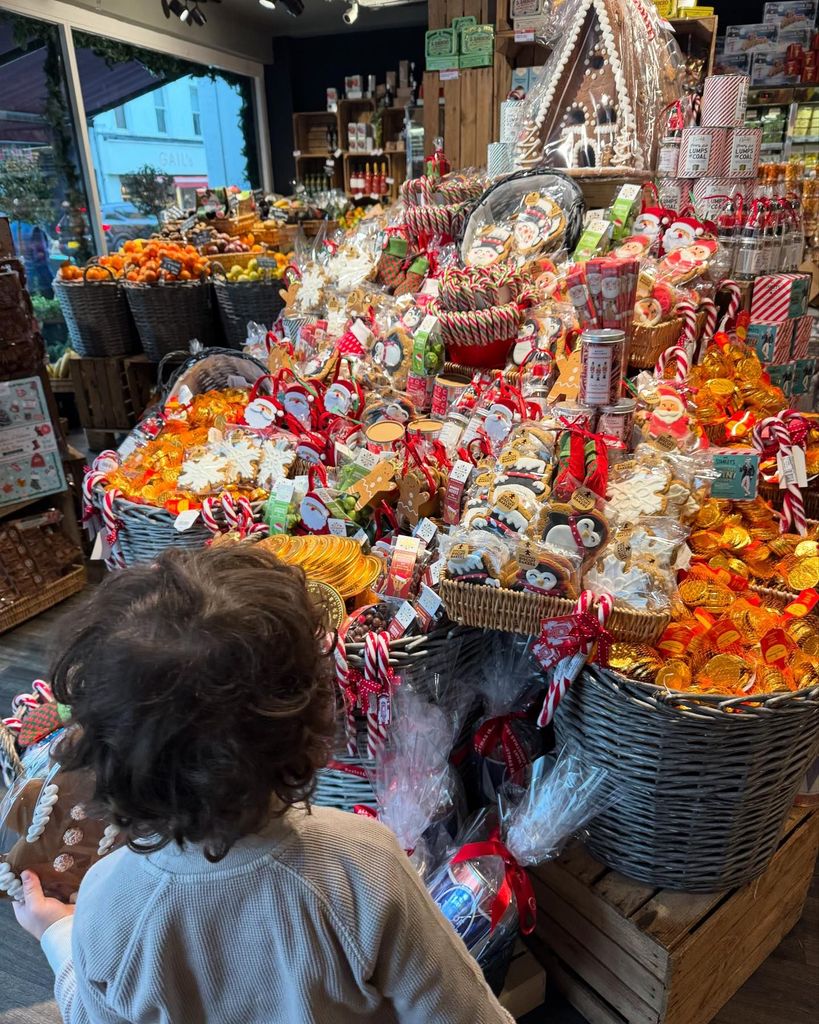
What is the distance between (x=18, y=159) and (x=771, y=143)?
5.52 meters

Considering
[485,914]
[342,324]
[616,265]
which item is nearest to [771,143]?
[342,324]

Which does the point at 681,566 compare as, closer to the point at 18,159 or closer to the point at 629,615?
the point at 629,615

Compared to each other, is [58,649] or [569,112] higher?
[569,112]

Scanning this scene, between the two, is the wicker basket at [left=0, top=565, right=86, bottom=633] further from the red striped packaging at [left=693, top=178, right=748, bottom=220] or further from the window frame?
the window frame

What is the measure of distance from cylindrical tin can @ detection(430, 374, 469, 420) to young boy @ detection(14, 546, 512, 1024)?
1300mm

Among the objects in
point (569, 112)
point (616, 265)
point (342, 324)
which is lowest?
point (342, 324)

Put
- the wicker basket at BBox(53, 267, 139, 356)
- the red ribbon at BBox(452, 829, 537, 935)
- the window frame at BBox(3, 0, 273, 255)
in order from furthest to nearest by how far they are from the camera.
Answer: the window frame at BBox(3, 0, 273, 255), the wicker basket at BBox(53, 267, 139, 356), the red ribbon at BBox(452, 829, 537, 935)

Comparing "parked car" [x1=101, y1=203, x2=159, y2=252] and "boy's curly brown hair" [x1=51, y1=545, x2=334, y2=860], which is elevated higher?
"parked car" [x1=101, y1=203, x2=159, y2=252]

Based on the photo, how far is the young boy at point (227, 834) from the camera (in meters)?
0.59

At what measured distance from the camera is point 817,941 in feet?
5.27

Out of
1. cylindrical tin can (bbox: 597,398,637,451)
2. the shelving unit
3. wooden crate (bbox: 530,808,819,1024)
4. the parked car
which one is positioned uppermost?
the shelving unit

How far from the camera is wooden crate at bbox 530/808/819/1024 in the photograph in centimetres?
124

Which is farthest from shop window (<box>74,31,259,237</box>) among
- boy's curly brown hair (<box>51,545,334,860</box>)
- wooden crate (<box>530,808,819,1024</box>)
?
boy's curly brown hair (<box>51,545,334,860</box>)

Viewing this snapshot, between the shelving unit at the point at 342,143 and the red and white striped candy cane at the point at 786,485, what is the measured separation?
24.7 ft
